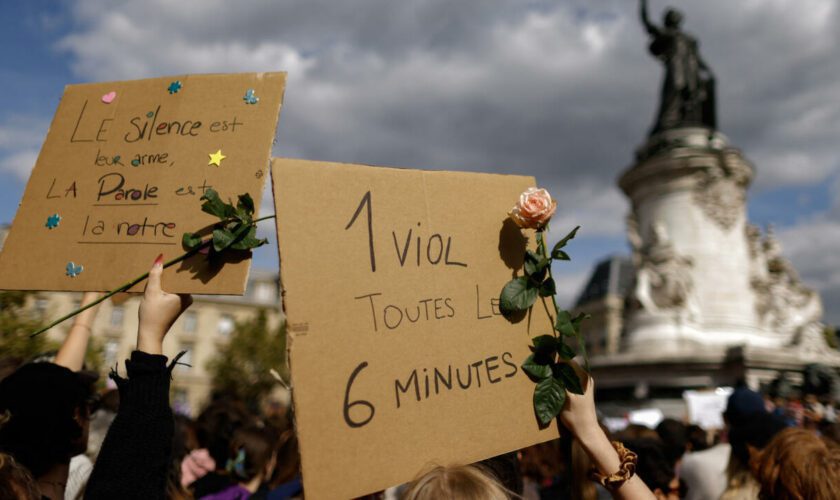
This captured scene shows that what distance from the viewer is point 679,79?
1731 cm

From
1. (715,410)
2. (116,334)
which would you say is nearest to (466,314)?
(715,410)

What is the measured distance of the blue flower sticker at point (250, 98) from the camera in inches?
94.2

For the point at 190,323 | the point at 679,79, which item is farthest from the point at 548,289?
the point at 190,323

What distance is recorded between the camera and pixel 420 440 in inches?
73.1

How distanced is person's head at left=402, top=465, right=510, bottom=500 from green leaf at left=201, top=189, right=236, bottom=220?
1053 millimetres

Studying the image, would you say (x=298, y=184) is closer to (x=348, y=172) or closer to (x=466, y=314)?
(x=348, y=172)

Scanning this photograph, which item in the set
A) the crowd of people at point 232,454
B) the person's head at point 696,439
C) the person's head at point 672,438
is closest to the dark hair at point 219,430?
the crowd of people at point 232,454

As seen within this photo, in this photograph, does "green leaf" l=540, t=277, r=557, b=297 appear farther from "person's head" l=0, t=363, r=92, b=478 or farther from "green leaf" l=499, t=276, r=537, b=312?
"person's head" l=0, t=363, r=92, b=478

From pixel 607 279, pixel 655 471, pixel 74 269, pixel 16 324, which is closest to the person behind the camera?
pixel 74 269

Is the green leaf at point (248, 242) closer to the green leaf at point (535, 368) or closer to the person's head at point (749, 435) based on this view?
the green leaf at point (535, 368)

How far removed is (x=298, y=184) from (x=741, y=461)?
10.2 feet

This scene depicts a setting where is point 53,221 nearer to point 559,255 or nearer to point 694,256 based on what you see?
point 559,255

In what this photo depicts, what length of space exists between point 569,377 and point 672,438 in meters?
3.03

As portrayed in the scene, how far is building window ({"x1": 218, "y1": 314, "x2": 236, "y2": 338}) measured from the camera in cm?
5138
